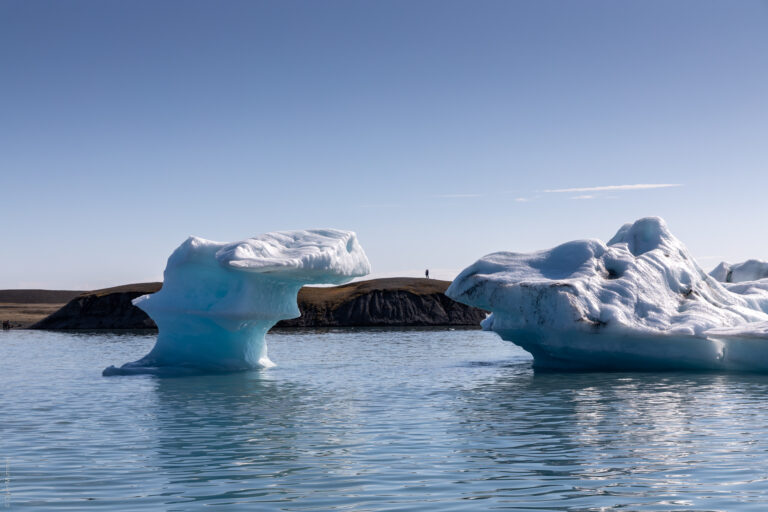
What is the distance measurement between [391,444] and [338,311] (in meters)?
69.1

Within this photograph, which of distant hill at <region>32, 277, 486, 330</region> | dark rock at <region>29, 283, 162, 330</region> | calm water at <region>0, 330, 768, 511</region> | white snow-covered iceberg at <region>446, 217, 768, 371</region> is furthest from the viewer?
distant hill at <region>32, 277, 486, 330</region>

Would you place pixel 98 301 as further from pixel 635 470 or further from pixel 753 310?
pixel 635 470

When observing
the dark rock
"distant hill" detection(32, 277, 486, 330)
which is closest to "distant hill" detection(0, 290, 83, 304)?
the dark rock

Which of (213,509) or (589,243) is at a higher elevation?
(589,243)

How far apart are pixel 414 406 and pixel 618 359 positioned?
9135 millimetres

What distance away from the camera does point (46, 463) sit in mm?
10258

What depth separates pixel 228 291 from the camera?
933 inches

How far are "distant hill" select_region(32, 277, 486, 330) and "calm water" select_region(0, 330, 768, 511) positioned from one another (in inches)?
2271

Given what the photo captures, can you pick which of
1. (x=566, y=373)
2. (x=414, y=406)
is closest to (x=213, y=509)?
(x=414, y=406)

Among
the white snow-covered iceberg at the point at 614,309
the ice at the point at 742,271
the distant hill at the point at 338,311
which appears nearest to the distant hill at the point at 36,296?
the distant hill at the point at 338,311

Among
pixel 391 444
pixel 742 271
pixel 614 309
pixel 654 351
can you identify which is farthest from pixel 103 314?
pixel 391 444

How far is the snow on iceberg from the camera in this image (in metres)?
22.9

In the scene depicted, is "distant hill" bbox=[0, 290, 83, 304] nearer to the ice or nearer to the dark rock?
the dark rock

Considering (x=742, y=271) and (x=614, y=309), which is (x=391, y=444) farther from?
(x=742, y=271)
